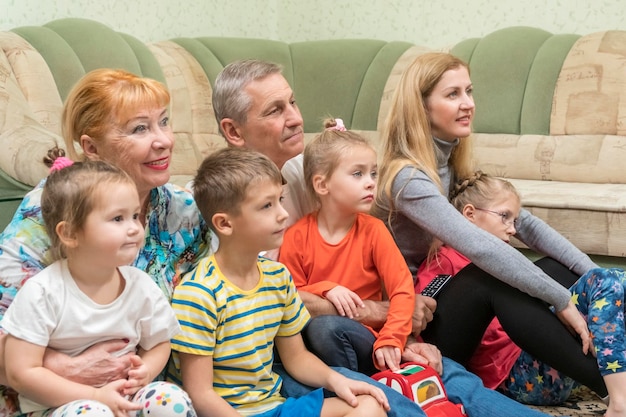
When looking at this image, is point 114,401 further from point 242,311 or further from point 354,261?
point 354,261

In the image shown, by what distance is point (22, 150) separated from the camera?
2.57 metres

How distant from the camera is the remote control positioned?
2.15m

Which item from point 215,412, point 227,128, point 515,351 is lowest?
point 515,351

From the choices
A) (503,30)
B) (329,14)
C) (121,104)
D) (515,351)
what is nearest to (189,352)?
(121,104)

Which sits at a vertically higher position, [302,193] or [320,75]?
[302,193]

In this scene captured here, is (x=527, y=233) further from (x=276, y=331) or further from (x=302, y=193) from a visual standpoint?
(x=276, y=331)

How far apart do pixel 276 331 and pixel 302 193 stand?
53cm

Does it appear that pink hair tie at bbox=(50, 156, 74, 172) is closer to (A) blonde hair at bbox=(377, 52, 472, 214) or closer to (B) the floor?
(A) blonde hair at bbox=(377, 52, 472, 214)

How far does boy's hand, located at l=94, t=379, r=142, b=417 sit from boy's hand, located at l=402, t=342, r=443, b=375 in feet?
2.35

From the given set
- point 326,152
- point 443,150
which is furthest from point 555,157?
point 326,152

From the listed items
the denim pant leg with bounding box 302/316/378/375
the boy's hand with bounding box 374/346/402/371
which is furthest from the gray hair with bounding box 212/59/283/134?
the boy's hand with bounding box 374/346/402/371

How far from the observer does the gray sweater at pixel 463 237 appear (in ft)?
6.64

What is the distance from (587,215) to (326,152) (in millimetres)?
1267

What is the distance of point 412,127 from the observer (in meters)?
2.22
